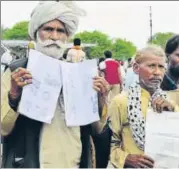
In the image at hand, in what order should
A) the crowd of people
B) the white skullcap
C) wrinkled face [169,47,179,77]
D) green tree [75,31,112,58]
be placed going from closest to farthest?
the crowd of people
the white skullcap
wrinkled face [169,47,179,77]
green tree [75,31,112,58]

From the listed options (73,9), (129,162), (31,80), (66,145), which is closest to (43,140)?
(66,145)

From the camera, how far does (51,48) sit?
2377 millimetres

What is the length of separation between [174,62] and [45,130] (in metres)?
0.91

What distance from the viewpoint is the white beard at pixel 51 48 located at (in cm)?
238

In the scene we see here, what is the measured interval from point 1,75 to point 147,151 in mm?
792

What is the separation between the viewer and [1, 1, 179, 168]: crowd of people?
2.30m

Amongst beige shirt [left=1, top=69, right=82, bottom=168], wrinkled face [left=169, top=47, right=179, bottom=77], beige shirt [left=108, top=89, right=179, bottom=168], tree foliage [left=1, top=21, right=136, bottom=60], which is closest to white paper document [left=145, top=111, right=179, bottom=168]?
beige shirt [left=108, top=89, right=179, bottom=168]

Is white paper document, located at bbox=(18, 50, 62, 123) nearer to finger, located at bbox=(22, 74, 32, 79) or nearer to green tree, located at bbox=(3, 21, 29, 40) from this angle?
finger, located at bbox=(22, 74, 32, 79)

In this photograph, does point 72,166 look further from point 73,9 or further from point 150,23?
point 150,23

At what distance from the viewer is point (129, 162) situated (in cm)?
246

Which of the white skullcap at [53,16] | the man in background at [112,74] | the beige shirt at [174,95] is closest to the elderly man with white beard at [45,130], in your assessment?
the white skullcap at [53,16]

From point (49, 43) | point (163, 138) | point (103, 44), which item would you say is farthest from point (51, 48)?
point (103, 44)

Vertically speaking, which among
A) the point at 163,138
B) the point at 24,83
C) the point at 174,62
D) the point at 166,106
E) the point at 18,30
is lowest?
the point at 163,138

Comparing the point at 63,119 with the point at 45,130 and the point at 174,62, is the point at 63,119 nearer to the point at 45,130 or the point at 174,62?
the point at 45,130
